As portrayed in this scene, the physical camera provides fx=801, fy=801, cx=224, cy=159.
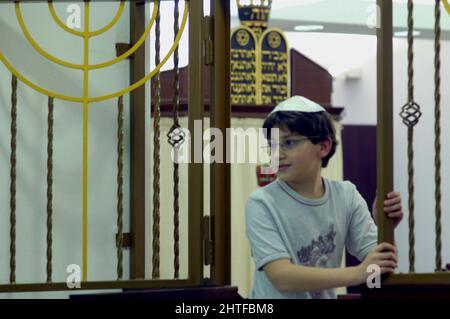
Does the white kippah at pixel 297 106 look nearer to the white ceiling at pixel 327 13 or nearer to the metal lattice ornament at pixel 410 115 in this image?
the metal lattice ornament at pixel 410 115

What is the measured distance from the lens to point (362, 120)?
22.0ft

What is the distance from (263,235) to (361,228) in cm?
29

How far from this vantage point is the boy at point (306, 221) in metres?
2.07

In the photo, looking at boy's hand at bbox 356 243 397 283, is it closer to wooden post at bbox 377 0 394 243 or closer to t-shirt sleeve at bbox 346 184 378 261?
wooden post at bbox 377 0 394 243

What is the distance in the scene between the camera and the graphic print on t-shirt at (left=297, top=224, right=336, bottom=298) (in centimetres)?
216

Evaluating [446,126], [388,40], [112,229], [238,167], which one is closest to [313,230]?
[388,40]

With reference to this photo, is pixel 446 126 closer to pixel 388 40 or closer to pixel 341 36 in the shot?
pixel 341 36

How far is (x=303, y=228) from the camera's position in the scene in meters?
2.17

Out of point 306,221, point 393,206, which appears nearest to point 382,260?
point 393,206

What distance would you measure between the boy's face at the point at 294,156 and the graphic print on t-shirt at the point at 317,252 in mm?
175

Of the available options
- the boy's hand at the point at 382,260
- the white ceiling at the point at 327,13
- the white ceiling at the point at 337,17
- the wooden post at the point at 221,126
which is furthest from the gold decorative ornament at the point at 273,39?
the boy's hand at the point at 382,260

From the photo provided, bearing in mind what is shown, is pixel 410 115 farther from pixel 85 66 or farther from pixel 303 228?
pixel 85 66

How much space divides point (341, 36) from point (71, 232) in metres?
4.47

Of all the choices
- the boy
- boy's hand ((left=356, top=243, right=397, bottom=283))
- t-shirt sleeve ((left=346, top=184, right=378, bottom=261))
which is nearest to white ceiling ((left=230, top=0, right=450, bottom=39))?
the boy
